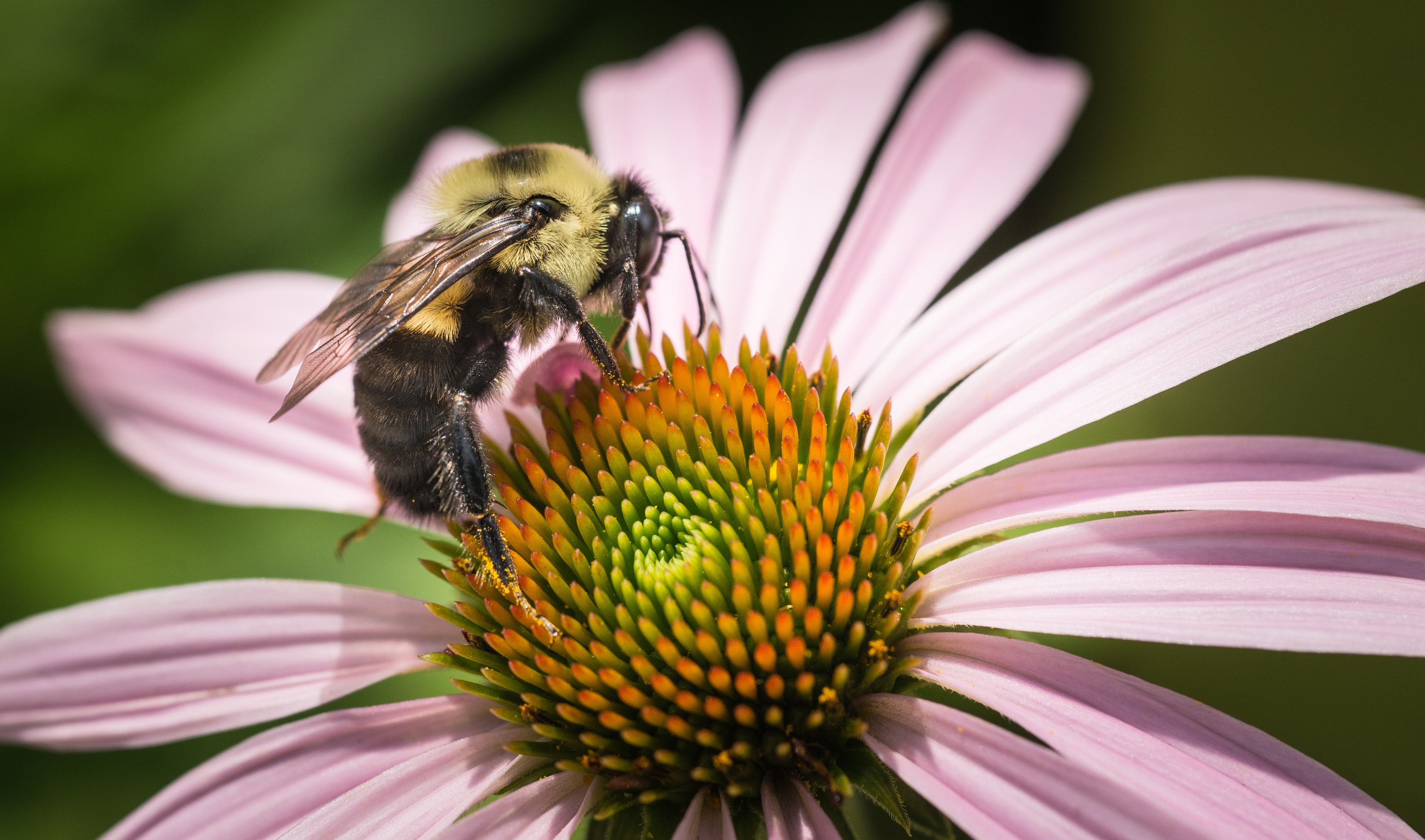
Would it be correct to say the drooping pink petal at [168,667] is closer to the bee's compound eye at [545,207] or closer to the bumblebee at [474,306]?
the bumblebee at [474,306]

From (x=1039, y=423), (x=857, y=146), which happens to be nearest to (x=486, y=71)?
(x=857, y=146)

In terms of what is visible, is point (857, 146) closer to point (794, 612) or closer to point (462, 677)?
Answer: point (794, 612)

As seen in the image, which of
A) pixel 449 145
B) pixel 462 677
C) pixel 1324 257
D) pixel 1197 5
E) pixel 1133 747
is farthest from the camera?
pixel 1197 5

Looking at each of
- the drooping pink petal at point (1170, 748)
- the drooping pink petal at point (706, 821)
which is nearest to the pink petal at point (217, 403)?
the drooping pink petal at point (706, 821)

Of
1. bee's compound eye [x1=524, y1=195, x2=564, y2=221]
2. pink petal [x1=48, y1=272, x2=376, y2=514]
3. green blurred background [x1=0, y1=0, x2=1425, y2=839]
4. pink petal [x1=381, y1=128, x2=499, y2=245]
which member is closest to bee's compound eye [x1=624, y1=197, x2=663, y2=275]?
bee's compound eye [x1=524, y1=195, x2=564, y2=221]

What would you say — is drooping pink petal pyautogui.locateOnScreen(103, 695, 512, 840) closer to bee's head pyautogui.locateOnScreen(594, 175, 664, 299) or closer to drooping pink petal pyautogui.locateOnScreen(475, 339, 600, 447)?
drooping pink petal pyautogui.locateOnScreen(475, 339, 600, 447)

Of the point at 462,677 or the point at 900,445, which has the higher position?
the point at 900,445

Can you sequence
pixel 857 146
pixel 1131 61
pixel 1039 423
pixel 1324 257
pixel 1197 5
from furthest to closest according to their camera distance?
1. pixel 1131 61
2. pixel 1197 5
3. pixel 857 146
4. pixel 1039 423
5. pixel 1324 257
